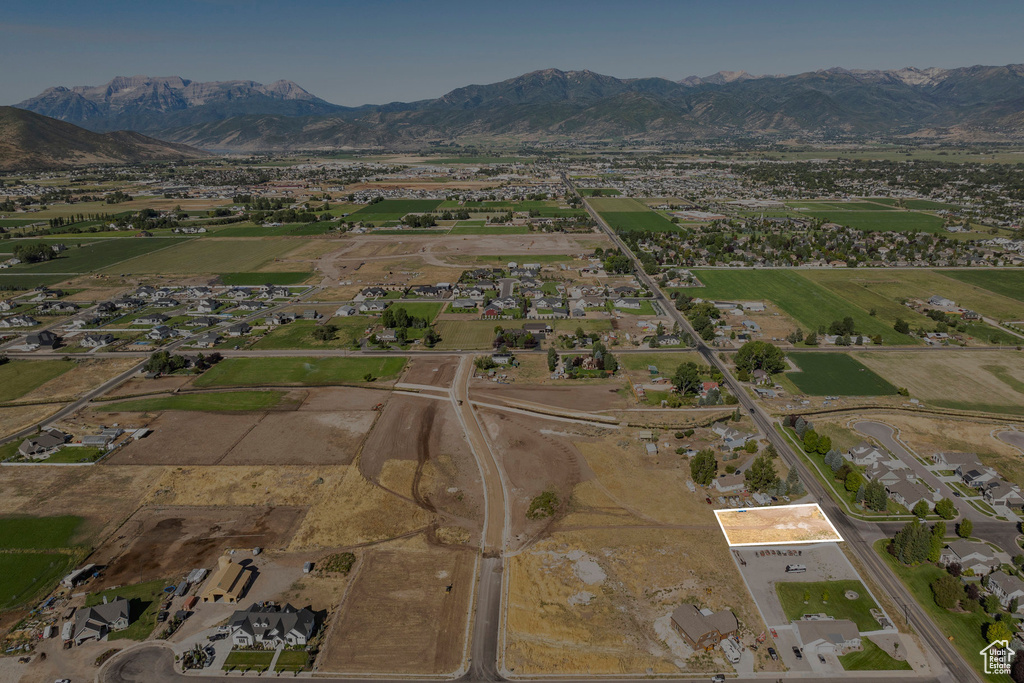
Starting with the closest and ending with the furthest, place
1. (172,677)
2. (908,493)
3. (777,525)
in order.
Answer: (172,677) → (777,525) → (908,493)

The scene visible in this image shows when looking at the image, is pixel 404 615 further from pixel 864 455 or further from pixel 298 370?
pixel 298 370

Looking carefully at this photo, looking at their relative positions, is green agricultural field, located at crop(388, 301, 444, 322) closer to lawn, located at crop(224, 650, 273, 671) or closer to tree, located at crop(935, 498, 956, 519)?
lawn, located at crop(224, 650, 273, 671)

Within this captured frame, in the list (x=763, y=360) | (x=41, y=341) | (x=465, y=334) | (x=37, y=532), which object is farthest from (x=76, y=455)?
(x=763, y=360)

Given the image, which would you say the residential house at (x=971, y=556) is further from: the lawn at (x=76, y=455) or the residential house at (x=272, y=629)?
the lawn at (x=76, y=455)

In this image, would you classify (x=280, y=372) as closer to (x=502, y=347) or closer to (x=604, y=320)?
(x=502, y=347)

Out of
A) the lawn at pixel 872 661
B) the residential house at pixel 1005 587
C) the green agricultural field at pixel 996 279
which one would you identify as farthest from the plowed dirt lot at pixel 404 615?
the green agricultural field at pixel 996 279

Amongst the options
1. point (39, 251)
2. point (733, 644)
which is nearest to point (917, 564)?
point (733, 644)
